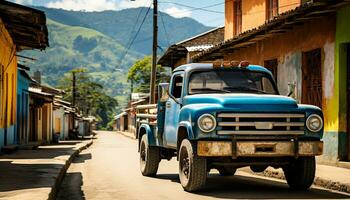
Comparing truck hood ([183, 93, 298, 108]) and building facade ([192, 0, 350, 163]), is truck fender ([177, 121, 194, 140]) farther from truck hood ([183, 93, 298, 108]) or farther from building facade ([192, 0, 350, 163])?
building facade ([192, 0, 350, 163])

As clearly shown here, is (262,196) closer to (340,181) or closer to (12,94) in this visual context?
(340,181)

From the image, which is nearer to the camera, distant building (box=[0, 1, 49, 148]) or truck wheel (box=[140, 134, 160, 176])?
truck wheel (box=[140, 134, 160, 176])

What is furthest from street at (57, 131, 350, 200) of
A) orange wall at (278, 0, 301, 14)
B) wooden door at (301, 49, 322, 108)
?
orange wall at (278, 0, 301, 14)

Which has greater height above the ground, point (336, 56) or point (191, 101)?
point (336, 56)

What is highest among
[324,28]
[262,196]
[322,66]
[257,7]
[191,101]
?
[257,7]

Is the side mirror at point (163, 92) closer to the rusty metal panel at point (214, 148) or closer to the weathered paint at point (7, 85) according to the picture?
the rusty metal panel at point (214, 148)

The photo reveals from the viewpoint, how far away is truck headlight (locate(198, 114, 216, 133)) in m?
9.55

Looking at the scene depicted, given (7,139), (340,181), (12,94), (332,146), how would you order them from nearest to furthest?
1. (340,181)
2. (332,146)
3. (7,139)
4. (12,94)

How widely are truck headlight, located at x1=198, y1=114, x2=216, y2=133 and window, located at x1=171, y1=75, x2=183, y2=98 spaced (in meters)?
2.08

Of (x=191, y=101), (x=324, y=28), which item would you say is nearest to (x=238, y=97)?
(x=191, y=101)

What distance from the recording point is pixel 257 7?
85.2 ft

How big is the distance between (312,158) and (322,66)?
655cm

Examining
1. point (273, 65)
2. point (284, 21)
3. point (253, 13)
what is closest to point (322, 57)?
point (284, 21)

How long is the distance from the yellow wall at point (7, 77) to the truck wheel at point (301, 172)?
12.1 m
